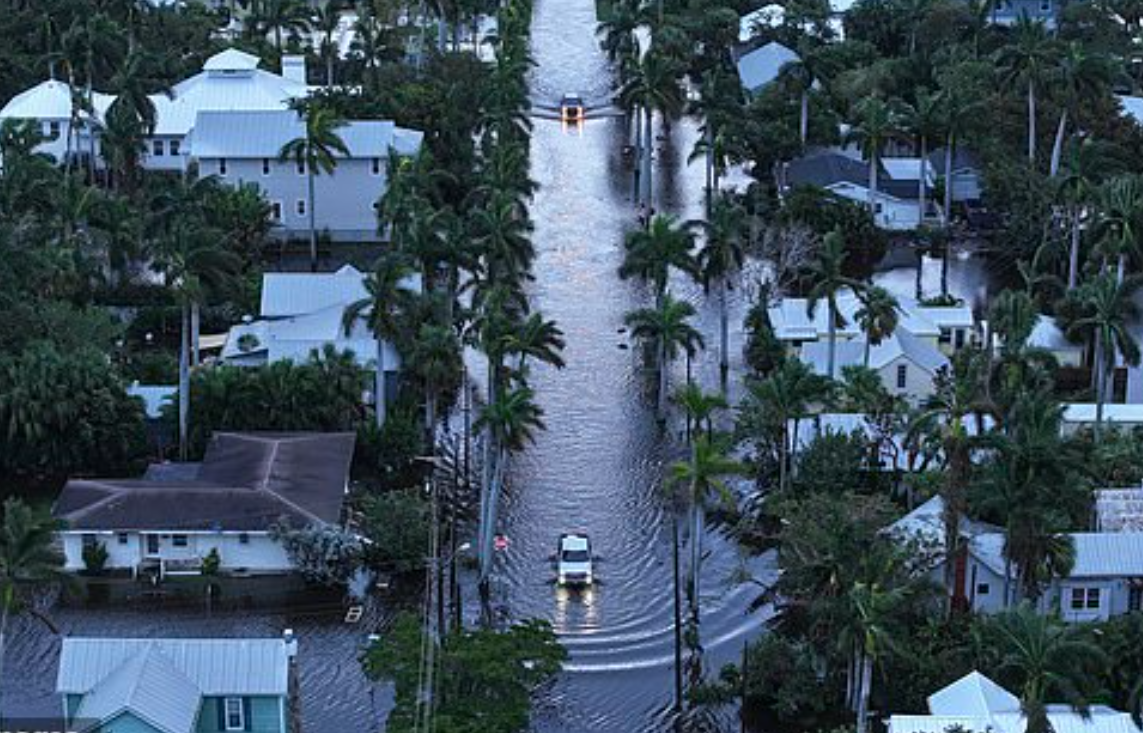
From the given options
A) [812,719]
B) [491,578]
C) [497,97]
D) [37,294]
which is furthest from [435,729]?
[497,97]

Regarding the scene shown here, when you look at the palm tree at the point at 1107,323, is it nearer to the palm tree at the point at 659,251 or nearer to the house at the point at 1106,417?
the house at the point at 1106,417

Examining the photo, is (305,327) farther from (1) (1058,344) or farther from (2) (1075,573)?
(2) (1075,573)

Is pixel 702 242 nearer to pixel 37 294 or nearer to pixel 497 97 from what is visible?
pixel 497 97

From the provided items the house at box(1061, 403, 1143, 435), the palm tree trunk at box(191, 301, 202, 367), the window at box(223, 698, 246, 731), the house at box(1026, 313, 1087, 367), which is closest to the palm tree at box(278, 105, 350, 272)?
the palm tree trunk at box(191, 301, 202, 367)

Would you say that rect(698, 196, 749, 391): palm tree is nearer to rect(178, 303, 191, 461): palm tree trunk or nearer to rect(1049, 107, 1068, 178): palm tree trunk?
rect(178, 303, 191, 461): palm tree trunk

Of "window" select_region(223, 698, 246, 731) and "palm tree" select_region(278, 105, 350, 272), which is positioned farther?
"palm tree" select_region(278, 105, 350, 272)
